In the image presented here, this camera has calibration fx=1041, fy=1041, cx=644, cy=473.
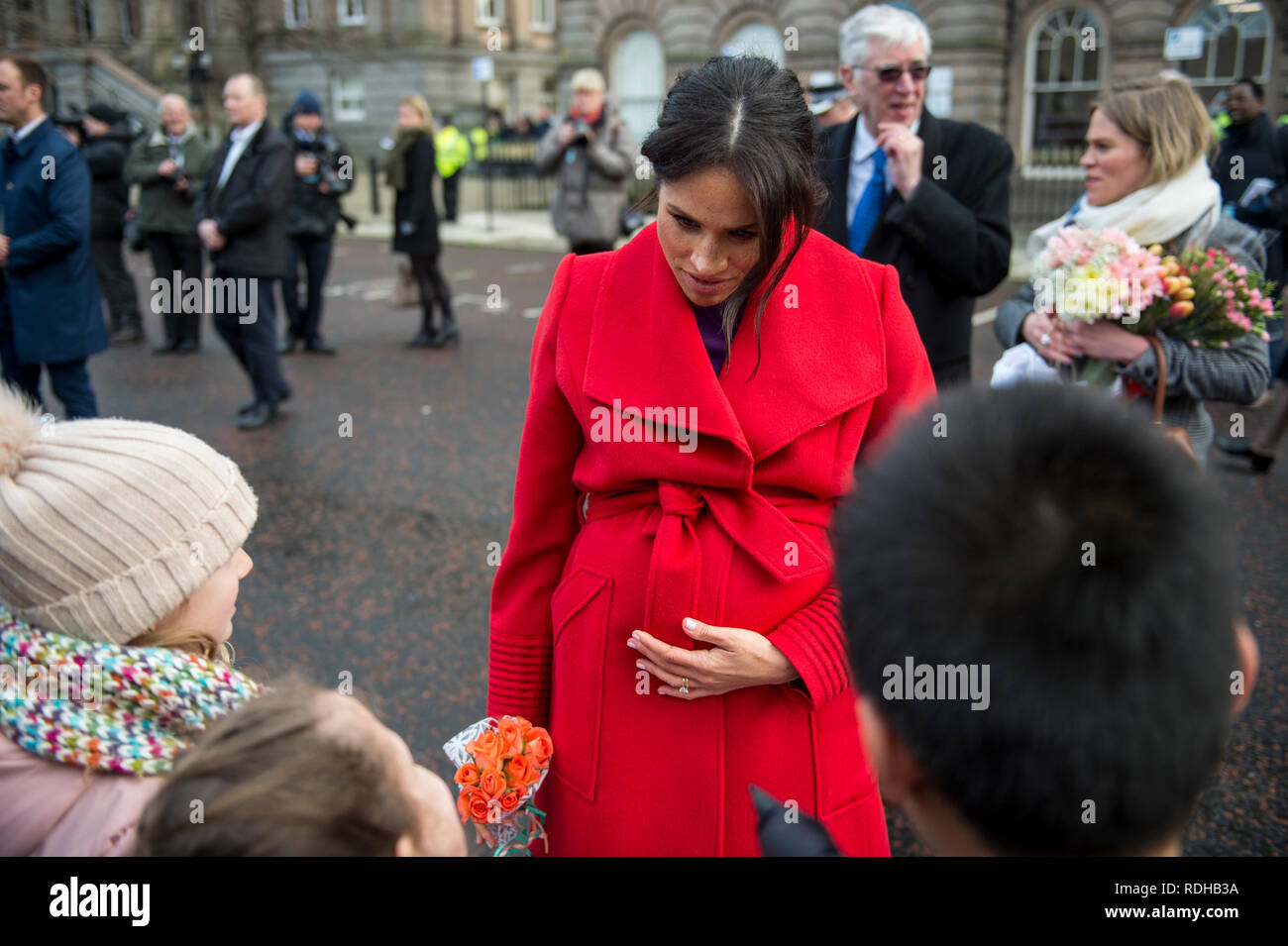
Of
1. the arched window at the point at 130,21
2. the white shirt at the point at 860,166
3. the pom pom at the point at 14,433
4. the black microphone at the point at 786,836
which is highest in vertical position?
the arched window at the point at 130,21

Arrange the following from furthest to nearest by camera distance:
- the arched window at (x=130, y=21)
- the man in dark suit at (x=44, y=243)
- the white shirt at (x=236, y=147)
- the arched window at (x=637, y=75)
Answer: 1. the arched window at (x=130, y=21)
2. the arched window at (x=637, y=75)
3. the white shirt at (x=236, y=147)
4. the man in dark suit at (x=44, y=243)

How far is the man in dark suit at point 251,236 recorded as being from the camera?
7227 millimetres

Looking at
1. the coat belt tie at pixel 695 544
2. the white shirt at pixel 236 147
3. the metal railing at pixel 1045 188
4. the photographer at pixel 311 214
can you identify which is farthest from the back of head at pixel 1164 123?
the metal railing at pixel 1045 188

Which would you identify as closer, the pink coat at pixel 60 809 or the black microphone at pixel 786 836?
the black microphone at pixel 786 836

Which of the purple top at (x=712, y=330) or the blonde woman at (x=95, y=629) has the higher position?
the purple top at (x=712, y=330)

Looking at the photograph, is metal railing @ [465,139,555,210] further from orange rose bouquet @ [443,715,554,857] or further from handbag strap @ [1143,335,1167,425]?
orange rose bouquet @ [443,715,554,857]

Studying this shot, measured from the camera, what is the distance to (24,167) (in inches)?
234

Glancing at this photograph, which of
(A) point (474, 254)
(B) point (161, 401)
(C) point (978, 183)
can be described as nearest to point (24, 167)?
(B) point (161, 401)

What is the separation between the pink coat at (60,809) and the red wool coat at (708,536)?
73cm

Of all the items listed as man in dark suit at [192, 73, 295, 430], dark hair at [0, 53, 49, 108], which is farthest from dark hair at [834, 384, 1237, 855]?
man in dark suit at [192, 73, 295, 430]

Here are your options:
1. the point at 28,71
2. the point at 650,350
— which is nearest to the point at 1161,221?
the point at 650,350

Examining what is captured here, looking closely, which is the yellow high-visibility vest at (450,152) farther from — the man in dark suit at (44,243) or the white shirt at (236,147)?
the man in dark suit at (44,243)
